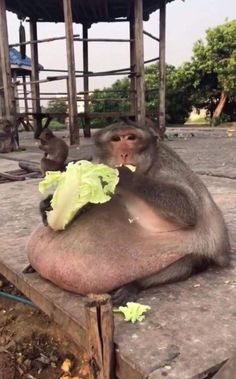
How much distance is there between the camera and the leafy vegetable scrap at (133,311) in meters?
1.89

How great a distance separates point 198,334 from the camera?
1757 mm

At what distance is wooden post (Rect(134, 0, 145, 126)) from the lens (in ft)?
29.9

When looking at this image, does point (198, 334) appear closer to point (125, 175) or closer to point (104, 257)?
point (104, 257)

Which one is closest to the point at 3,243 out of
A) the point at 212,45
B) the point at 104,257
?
the point at 104,257

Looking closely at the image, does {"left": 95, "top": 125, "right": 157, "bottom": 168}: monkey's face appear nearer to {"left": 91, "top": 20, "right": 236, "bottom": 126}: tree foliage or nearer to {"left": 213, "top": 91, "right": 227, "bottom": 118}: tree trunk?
{"left": 91, "top": 20, "right": 236, "bottom": 126}: tree foliage

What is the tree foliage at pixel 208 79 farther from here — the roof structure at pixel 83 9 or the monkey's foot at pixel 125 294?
the monkey's foot at pixel 125 294

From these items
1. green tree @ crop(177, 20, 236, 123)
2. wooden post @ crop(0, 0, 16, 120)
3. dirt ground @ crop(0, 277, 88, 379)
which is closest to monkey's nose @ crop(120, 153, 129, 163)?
dirt ground @ crop(0, 277, 88, 379)

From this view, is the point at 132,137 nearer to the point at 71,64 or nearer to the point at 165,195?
the point at 165,195

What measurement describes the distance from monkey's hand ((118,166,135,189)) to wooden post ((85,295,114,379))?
0.73 m

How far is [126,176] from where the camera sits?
2256 millimetres

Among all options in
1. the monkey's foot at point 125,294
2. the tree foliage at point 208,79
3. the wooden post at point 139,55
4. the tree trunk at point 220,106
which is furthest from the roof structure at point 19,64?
the monkey's foot at point 125,294

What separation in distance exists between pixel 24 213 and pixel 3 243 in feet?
3.10

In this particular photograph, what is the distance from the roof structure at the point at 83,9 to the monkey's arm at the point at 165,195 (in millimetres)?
8751

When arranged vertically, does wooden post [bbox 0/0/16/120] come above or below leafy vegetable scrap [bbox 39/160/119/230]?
above
